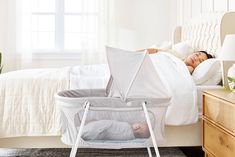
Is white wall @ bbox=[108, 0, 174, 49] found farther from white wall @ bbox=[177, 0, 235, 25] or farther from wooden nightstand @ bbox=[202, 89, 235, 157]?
wooden nightstand @ bbox=[202, 89, 235, 157]

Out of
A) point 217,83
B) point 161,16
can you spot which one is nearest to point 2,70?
point 161,16

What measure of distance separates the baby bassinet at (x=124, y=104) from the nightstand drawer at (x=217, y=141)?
32cm

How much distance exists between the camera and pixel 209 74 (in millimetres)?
2580

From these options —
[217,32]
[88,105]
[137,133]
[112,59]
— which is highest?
[217,32]

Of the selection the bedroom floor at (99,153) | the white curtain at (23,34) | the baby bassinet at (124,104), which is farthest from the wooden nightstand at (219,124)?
the white curtain at (23,34)

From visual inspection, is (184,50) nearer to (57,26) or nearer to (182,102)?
(182,102)

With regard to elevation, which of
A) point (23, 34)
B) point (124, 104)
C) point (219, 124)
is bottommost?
point (219, 124)

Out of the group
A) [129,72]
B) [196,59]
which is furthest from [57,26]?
[129,72]

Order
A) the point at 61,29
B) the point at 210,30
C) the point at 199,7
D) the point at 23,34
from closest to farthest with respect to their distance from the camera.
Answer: the point at 210,30, the point at 199,7, the point at 23,34, the point at 61,29

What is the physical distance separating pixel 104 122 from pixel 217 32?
143 cm

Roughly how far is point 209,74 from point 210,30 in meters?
0.76

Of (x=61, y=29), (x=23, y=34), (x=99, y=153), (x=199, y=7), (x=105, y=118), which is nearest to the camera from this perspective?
(x=105, y=118)

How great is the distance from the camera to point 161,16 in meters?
5.46

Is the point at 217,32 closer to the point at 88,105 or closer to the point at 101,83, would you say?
the point at 101,83
